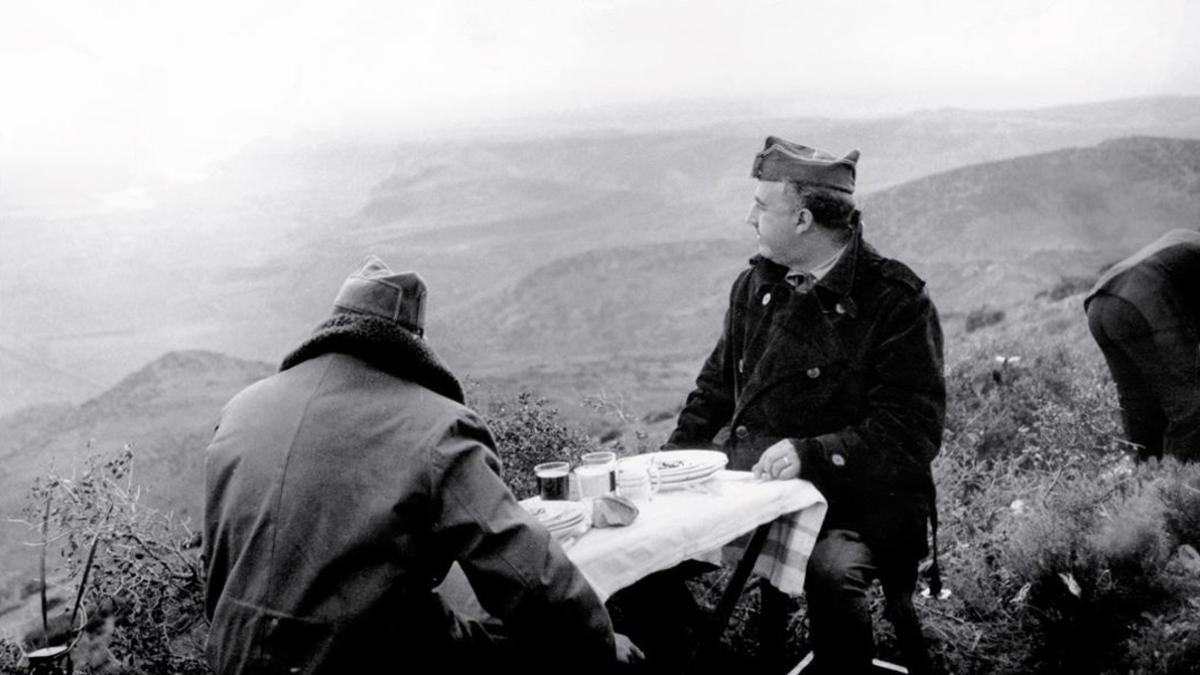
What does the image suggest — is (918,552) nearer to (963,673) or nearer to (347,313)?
(963,673)

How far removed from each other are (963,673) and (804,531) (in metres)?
1.35

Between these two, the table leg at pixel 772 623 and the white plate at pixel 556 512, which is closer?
the white plate at pixel 556 512

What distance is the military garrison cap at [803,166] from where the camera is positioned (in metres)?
3.70

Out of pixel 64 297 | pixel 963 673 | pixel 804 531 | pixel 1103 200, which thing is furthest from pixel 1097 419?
pixel 64 297

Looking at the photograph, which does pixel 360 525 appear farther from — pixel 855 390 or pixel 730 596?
pixel 855 390

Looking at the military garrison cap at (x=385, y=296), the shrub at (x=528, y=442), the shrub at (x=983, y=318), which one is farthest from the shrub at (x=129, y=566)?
the shrub at (x=983, y=318)

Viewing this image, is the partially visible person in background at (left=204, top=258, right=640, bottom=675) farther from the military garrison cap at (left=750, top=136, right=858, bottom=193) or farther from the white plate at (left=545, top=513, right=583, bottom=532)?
the military garrison cap at (left=750, top=136, right=858, bottom=193)

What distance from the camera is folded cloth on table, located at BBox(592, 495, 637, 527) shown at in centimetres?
276

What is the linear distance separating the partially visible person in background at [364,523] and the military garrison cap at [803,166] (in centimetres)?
200

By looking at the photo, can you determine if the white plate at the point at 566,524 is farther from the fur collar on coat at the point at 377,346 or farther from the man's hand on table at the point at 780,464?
the man's hand on table at the point at 780,464

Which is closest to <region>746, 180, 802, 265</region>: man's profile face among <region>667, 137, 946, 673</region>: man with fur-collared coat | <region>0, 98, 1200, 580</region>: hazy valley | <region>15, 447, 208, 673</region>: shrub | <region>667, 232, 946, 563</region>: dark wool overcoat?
<region>667, 137, 946, 673</region>: man with fur-collared coat

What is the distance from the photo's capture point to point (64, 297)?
70.3 meters

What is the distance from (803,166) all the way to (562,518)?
1.86 m

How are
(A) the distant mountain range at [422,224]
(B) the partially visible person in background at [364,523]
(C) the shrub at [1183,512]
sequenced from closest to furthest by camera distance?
(B) the partially visible person in background at [364,523] → (C) the shrub at [1183,512] → (A) the distant mountain range at [422,224]
